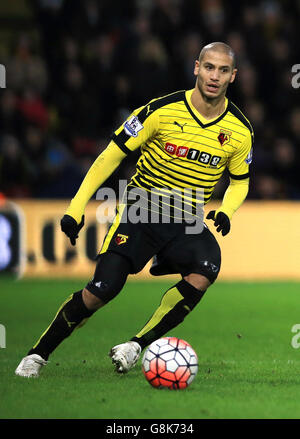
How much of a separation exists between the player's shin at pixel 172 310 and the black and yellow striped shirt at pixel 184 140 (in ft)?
2.21

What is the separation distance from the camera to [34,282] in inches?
504

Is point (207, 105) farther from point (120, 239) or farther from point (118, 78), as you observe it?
point (118, 78)

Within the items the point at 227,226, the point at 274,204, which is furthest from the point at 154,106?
the point at 274,204

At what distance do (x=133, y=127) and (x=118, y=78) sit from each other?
8.43 metres

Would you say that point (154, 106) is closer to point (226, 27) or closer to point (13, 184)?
point (13, 184)

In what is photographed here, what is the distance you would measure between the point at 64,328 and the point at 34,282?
660cm

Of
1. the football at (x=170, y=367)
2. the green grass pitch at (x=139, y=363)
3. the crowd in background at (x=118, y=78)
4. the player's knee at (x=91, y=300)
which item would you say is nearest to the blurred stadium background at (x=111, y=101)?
the crowd in background at (x=118, y=78)

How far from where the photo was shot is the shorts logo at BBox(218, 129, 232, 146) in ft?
21.4

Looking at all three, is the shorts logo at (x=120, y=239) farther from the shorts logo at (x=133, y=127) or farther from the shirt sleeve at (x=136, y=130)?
the shorts logo at (x=133, y=127)

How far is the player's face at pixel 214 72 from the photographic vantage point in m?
6.34

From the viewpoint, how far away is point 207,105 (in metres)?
6.48

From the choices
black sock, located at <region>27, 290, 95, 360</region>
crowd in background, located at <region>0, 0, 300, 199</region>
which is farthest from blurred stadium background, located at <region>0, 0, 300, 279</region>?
black sock, located at <region>27, 290, 95, 360</region>

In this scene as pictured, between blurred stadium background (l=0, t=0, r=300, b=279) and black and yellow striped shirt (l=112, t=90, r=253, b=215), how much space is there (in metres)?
6.42

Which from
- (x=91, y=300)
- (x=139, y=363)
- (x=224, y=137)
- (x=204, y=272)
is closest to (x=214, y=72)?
(x=224, y=137)
